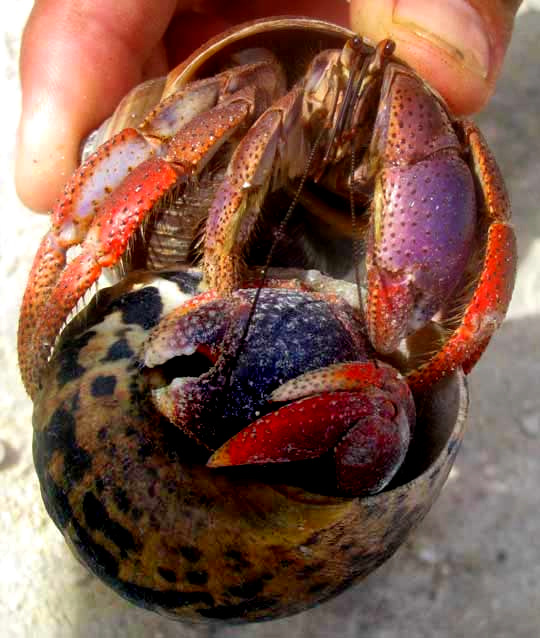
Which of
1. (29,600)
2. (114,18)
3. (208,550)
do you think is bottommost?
(29,600)

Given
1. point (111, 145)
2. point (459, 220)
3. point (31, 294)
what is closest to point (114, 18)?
point (111, 145)

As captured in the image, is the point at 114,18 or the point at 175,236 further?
the point at 114,18

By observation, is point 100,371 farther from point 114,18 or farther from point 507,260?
point 114,18

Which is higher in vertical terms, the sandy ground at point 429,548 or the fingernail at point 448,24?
the fingernail at point 448,24

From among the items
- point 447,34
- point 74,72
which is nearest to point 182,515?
point 447,34

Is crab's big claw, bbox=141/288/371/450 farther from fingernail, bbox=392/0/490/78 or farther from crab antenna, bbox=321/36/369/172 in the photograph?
fingernail, bbox=392/0/490/78

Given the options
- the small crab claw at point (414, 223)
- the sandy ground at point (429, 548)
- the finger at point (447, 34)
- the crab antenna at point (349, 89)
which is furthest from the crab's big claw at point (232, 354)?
the sandy ground at point (429, 548)

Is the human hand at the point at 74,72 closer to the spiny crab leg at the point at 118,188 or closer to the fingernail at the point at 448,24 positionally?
the fingernail at the point at 448,24
